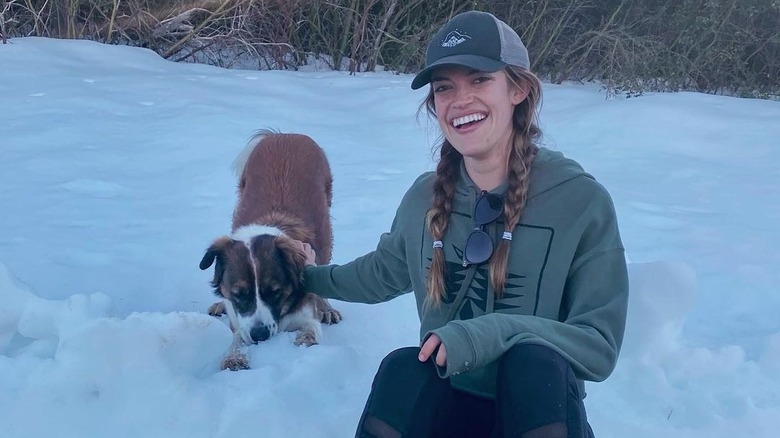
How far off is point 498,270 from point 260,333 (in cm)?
163

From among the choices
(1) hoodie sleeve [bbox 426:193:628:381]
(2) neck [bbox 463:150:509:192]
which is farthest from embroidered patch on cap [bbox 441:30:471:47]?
(1) hoodie sleeve [bbox 426:193:628:381]

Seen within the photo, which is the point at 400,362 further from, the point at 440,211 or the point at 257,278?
the point at 257,278

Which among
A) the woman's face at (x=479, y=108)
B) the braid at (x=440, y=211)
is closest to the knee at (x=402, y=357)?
the braid at (x=440, y=211)

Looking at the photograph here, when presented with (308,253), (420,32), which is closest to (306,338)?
(308,253)

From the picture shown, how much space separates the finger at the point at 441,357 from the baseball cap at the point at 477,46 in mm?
771

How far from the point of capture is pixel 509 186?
216 centimetres

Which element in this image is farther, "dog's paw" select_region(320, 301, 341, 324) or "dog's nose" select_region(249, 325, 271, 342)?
"dog's paw" select_region(320, 301, 341, 324)

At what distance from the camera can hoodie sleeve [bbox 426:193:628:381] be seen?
185cm

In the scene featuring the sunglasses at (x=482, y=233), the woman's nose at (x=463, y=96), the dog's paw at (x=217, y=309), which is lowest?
the dog's paw at (x=217, y=309)

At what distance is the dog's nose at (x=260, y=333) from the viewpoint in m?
3.42

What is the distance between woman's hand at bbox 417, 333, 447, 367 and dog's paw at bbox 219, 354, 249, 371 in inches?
49.0

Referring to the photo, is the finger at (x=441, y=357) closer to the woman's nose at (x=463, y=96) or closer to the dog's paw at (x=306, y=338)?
the woman's nose at (x=463, y=96)

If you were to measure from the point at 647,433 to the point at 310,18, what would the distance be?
8825mm

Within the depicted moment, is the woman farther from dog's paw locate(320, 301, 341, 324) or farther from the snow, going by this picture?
dog's paw locate(320, 301, 341, 324)
